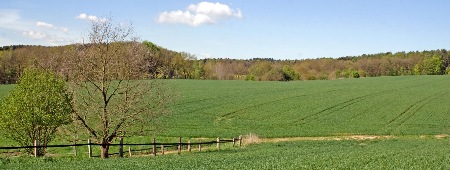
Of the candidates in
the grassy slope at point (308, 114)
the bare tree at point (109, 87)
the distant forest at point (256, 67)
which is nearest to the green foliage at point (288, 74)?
the distant forest at point (256, 67)

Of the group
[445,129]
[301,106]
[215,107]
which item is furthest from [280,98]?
[445,129]

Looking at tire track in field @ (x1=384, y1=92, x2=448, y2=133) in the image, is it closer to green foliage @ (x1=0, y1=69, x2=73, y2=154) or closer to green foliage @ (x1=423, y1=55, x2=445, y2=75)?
green foliage @ (x1=0, y1=69, x2=73, y2=154)

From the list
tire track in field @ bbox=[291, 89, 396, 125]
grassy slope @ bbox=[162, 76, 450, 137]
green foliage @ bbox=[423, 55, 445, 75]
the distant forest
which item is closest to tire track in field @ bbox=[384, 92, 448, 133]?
grassy slope @ bbox=[162, 76, 450, 137]

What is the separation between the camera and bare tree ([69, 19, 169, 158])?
28.5 metres

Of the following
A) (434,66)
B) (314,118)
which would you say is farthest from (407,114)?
(434,66)

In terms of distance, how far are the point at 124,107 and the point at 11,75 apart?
318 feet

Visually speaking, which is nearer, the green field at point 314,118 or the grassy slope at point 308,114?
the green field at point 314,118

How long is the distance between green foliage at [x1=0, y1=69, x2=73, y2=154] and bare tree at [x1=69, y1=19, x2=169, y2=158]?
3.30 feet

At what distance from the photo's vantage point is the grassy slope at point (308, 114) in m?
49.5

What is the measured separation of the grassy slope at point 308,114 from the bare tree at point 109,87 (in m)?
16.5

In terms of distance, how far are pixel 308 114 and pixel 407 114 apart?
45.1 feet

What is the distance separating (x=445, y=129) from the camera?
5044cm

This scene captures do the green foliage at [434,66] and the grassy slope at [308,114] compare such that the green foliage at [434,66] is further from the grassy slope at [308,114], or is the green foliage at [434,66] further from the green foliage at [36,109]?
the green foliage at [36,109]

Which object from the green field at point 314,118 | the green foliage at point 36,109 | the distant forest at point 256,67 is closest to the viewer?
the green foliage at point 36,109
